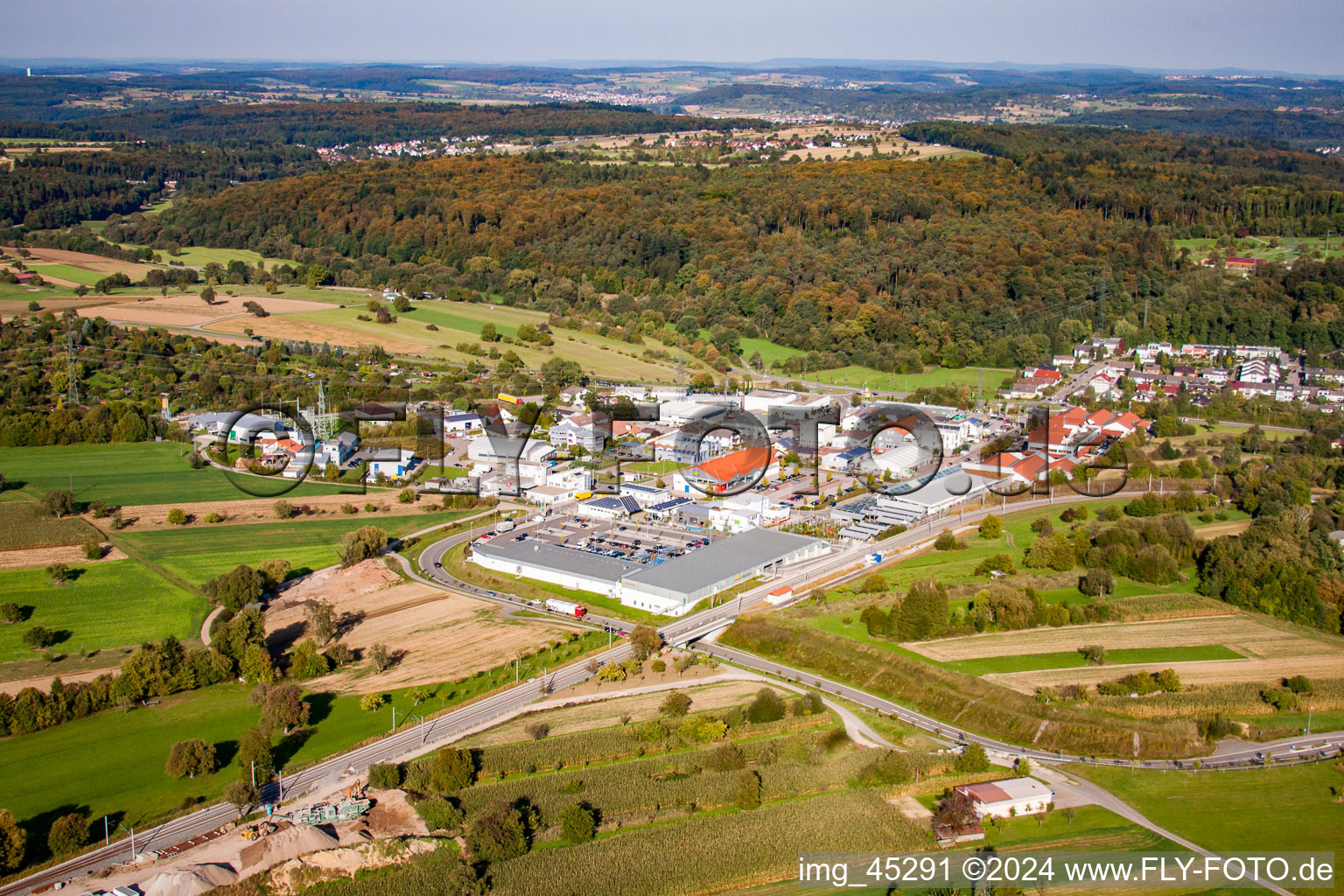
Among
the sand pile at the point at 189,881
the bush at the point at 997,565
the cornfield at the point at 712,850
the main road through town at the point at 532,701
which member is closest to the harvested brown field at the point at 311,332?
the main road through town at the point at 532,701

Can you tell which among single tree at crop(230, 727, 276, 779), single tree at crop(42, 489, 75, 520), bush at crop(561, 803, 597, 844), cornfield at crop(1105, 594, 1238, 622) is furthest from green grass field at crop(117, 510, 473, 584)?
cornfield at crop(1105, 594, 1238, 622)

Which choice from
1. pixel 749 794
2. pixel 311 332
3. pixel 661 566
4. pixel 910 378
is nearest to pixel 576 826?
pixel 749 794

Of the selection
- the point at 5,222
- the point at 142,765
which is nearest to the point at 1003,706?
the point at 142,765

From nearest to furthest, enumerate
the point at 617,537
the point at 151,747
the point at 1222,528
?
the point at 151,747
the point at 617,537
the point at 1222,528

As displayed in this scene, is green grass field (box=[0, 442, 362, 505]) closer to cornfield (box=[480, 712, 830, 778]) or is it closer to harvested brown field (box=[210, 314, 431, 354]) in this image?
harvested brown field (box=[210, 314, 431, 354])

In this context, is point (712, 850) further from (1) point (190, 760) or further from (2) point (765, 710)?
(1) point (190, 760)

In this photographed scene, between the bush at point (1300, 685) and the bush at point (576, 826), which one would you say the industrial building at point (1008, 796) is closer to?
the bush at point (576, 826)
